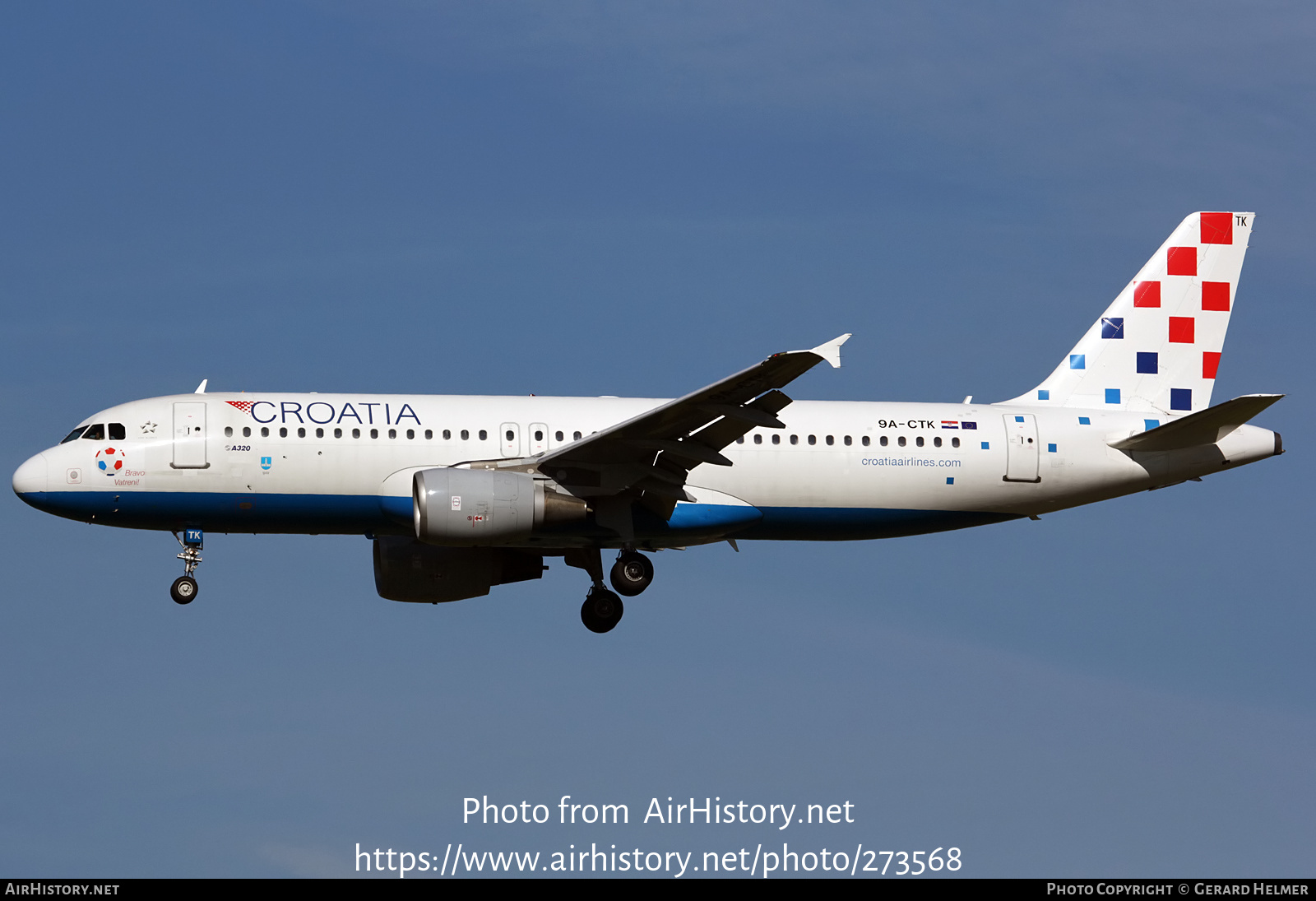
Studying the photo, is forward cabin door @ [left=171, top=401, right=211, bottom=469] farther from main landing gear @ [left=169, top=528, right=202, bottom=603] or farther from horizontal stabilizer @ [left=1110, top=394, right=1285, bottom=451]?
horizontal stabilizer @ [left=1110, top=394, right=1285, bottom=451]

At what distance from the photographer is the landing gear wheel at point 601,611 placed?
132ft

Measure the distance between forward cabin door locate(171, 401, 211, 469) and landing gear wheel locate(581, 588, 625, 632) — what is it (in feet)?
27.9

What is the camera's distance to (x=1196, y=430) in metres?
40.7

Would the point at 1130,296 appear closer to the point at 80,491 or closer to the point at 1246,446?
the point at 1246,446

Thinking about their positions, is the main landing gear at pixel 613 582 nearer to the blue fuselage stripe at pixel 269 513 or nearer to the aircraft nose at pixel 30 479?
the blue fuselage stripe at pixel 269 513

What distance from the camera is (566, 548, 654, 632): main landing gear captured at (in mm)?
39094

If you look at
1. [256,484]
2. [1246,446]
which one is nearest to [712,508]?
[256,484]

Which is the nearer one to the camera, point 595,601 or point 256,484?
point 256,484

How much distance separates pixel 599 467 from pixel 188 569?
8.67 m

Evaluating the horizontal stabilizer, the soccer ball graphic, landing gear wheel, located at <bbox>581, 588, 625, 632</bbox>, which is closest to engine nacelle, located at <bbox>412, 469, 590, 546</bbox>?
landing gear wheel, located at <bbox>581, 588, 625, 632</bbox>
